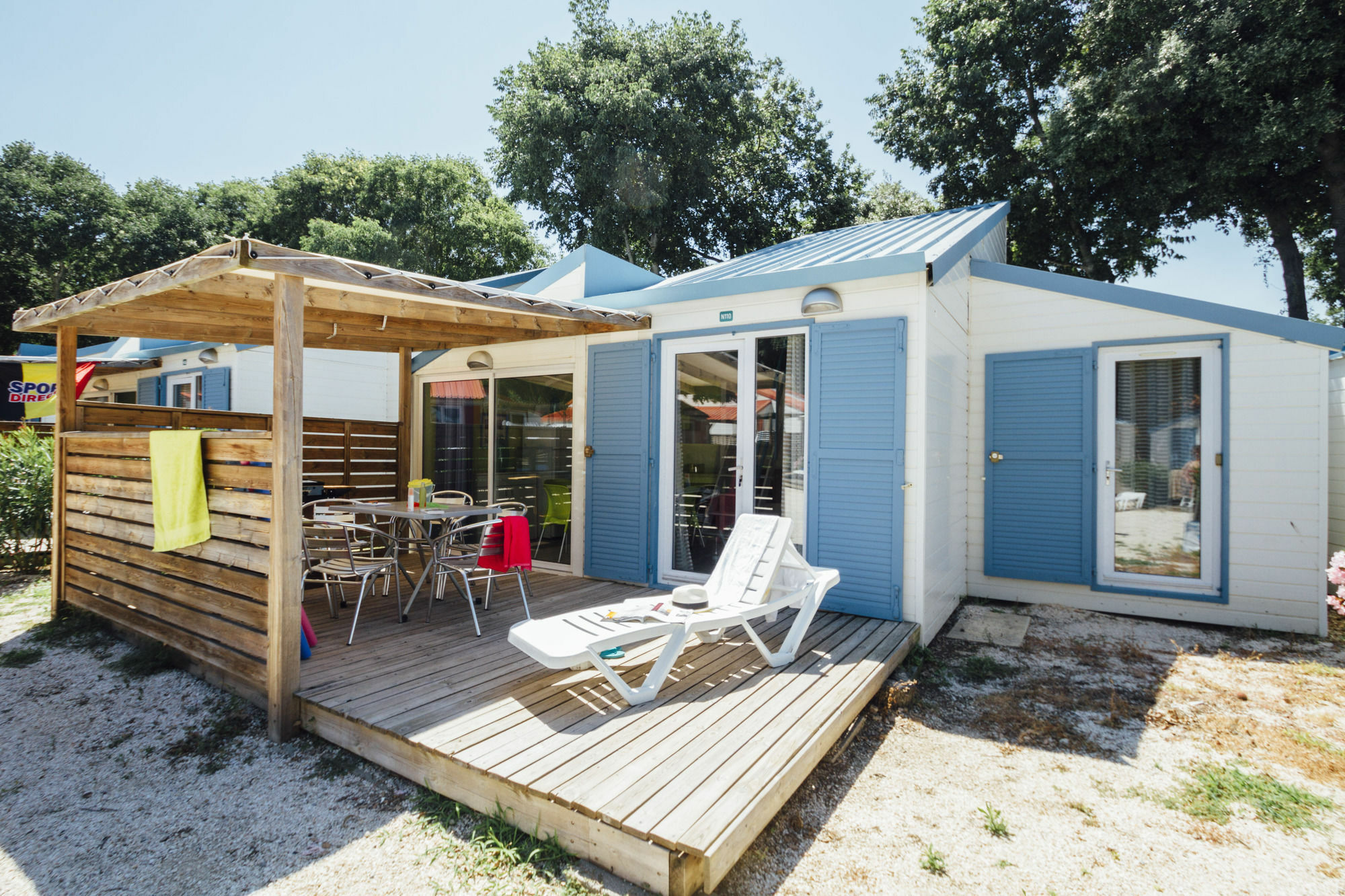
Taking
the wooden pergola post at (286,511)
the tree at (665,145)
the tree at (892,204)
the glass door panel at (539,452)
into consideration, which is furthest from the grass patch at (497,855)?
the tree at (665,145)

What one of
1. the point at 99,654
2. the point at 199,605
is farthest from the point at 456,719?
the point at 99,654

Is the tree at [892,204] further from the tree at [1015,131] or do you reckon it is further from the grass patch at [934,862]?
the grass patch at [934,862]

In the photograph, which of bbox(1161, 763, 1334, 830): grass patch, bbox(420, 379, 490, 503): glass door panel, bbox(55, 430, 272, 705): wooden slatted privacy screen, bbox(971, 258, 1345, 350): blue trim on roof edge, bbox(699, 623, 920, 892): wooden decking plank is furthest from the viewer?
bbox(420, 379, 490, 503): glass door panel

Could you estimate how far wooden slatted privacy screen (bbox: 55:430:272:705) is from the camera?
328 centimetres

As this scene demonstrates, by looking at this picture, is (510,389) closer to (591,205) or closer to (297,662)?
(297,662)

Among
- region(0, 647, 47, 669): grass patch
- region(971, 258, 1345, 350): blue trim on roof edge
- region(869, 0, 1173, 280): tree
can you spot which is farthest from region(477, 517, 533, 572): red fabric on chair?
region(869, 0, 1173, 280): tree

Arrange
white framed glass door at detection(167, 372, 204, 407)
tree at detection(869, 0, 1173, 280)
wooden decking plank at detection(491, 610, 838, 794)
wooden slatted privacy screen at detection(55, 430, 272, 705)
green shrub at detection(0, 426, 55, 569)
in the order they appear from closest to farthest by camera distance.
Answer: wooden decking plank at detection(491, 610, 838, 794), wooden slatted privacy screen at detection(55, 430, 272, 705), green shrub at detection(0, 426, 55, 569), white framed glass door at detection(167, 372, 204, 407), tree at detection(869, 0, 1173, 280)

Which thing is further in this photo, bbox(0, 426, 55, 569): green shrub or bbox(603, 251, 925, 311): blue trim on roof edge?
bbox(0, 426, 55, 569): green shrub

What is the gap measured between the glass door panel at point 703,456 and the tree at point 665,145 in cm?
1169

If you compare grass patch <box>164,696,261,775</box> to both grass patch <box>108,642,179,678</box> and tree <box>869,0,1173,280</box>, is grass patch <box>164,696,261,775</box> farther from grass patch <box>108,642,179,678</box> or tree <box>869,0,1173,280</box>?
tree <box>869,0,1173,280</box>

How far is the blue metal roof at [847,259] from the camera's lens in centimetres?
439

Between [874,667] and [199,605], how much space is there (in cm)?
385

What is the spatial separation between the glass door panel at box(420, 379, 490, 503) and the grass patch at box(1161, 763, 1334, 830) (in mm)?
5862

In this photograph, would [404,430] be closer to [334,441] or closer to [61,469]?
[334,441]
